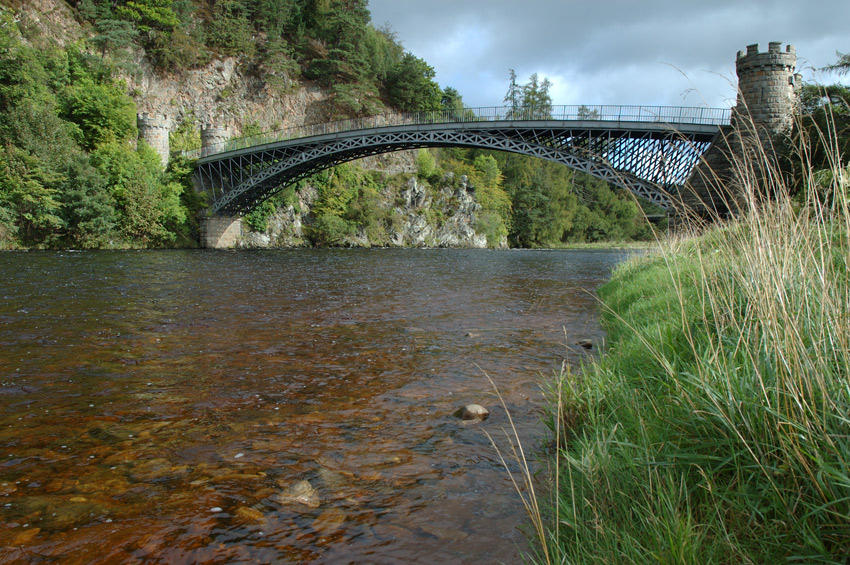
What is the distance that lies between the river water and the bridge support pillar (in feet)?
98.5

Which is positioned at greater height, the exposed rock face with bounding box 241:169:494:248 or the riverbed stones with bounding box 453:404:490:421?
the exposed rock face with bounding box 241:169:494:248

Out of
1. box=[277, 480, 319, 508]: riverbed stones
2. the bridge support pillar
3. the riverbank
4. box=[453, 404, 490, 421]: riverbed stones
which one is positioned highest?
the bridge support pillar

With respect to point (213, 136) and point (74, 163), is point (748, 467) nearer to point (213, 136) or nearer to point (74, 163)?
point (74, 163)

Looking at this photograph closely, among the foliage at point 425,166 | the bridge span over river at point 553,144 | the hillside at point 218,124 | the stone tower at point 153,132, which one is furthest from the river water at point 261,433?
the foliage at point 425,166

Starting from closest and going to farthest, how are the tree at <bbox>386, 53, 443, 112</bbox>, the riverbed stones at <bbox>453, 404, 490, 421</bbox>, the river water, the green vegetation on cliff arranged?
A: the river water < the riverbed stones at <bbox>453, 404, 490, 421</bbox> < the green vegetation on cliff < the tree at <bbox>386, 53, 443, 112</bbox>

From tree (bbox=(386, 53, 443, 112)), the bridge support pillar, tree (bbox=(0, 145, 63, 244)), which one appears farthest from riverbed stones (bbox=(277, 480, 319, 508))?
tree (bbox=(386, 53, 443, 112))

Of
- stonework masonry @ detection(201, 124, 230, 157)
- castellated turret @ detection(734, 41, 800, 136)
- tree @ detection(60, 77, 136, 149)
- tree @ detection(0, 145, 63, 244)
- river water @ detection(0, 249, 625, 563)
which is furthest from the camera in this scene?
stonework masonry @ detection(201, 124, 230, 157)

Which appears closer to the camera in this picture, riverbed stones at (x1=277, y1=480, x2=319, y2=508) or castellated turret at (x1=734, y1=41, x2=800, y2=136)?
riverbed stones at (x1=277, y1=480, x2=319, y2=508)

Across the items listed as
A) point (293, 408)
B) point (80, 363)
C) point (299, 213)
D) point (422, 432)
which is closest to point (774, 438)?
point (422, 432)

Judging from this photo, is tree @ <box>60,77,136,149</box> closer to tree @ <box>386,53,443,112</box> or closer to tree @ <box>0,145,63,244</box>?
tree @ <box>0,145,63,244</box>

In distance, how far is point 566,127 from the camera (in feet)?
92.7

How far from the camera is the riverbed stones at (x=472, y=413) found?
13.6ft

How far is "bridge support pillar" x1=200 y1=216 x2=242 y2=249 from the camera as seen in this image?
37344mm

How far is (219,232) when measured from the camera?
38.0m
